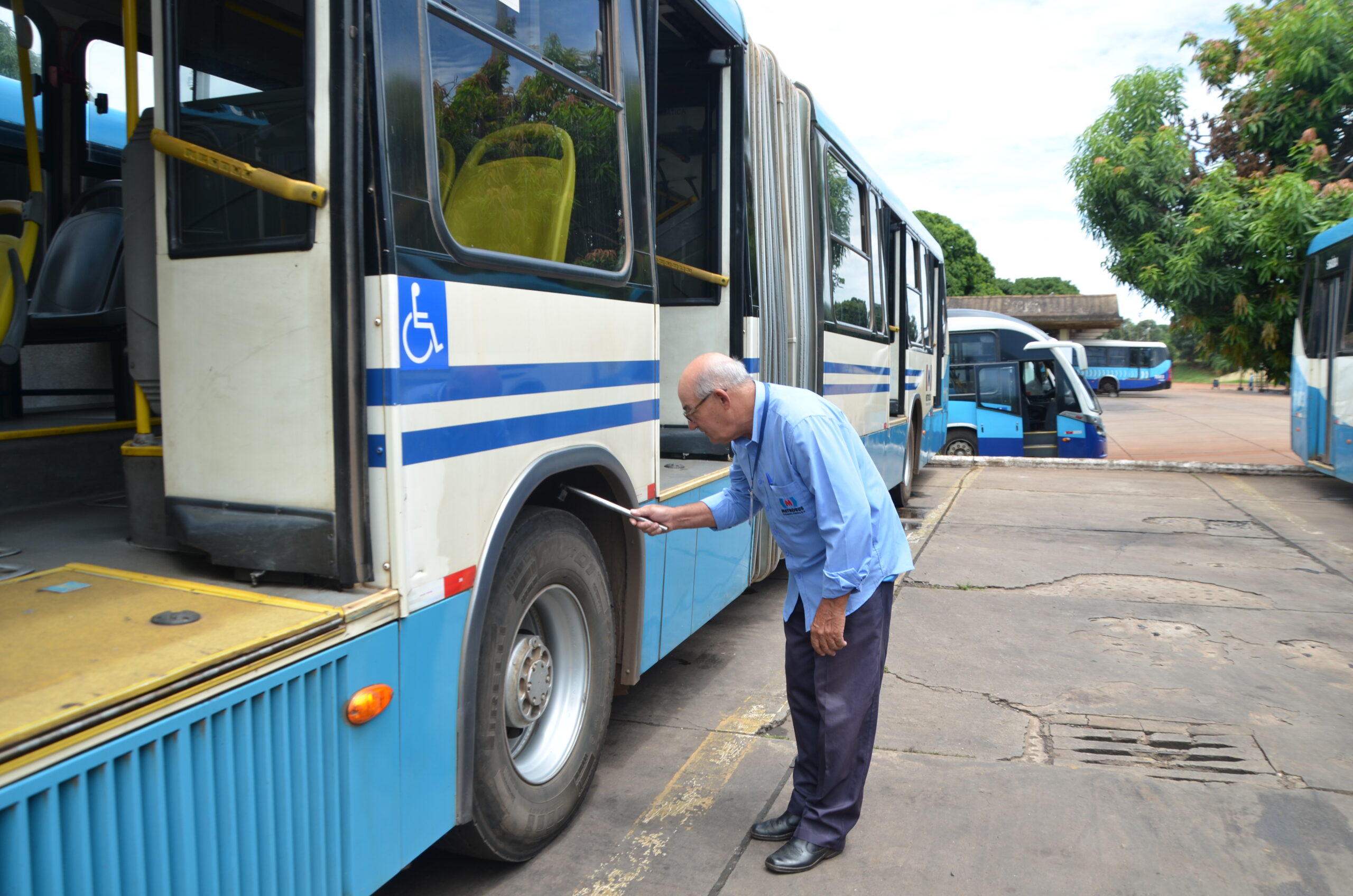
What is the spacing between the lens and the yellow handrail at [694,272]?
15.3 feet

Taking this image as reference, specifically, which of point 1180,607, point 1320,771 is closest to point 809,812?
point 1320,771

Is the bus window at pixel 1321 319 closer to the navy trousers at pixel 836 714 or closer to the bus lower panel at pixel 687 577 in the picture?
the bus lower panel at pixel 687 577

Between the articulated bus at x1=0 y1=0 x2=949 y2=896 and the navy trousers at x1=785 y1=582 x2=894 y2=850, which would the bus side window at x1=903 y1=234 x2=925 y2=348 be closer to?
the articulated bus at x1=0 y1=0 x2=949 y2=896

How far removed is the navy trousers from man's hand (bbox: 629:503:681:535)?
509 millimetres

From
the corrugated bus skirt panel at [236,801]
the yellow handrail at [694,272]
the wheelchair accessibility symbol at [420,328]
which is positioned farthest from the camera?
the yellow handrail at [694,272]

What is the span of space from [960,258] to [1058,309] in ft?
27.3

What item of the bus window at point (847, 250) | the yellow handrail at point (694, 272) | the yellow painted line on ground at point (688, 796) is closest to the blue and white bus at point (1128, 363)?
the bus window at point (847, 250)

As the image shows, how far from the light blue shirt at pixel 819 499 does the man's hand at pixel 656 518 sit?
0.30 m

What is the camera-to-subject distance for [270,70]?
2297mm

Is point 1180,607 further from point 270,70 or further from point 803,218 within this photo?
point 270,70

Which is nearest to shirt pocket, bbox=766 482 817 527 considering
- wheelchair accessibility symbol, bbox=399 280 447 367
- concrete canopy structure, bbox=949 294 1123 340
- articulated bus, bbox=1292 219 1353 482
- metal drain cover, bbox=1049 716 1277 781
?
wheelchair accessibility symbol, bbox=399 280 447 367

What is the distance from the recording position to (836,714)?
2963 mm

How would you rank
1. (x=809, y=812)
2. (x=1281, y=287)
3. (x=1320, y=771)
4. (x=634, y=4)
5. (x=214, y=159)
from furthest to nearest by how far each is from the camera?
(x=1281, y=287) < (x=1320, y=771) < (x=634, y=4) < (x=809, y=812) < (x=214, y=159)

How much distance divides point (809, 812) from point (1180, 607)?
424 centimetres
